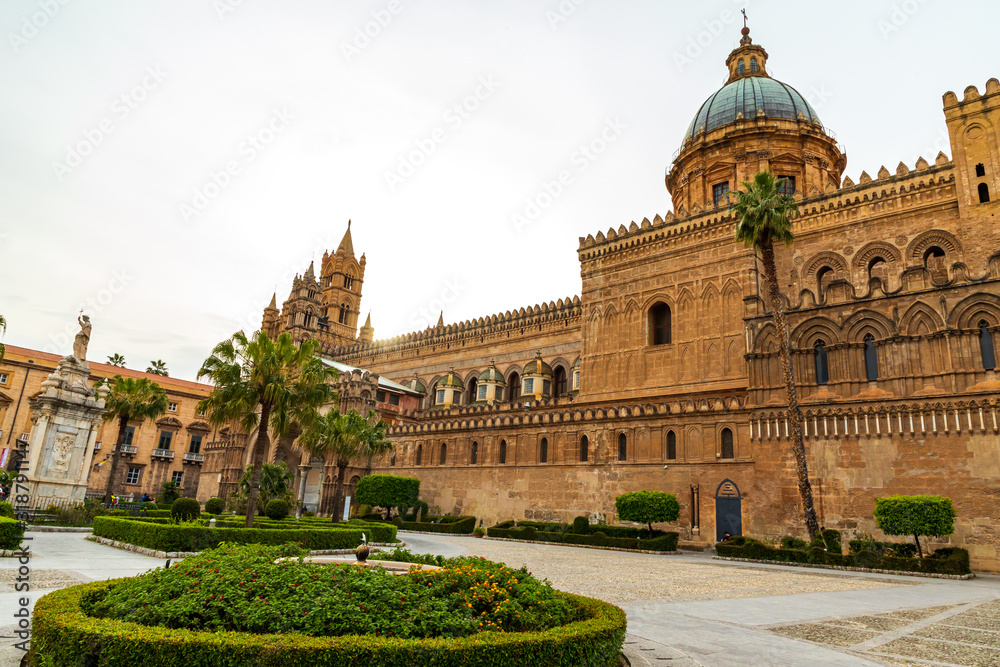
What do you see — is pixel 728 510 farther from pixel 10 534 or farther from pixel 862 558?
pixel 10 534

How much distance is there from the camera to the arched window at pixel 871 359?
25.1 m

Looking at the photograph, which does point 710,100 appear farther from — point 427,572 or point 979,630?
point 427,572

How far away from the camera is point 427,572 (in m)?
7.05

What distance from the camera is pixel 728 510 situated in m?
A: 27.2

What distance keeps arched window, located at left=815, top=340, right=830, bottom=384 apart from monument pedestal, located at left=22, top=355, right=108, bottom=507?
29.9 meters

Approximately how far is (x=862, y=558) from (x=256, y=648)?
70.9 feet

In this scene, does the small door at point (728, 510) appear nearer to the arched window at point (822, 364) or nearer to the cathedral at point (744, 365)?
the cathedral at point (744, 365)

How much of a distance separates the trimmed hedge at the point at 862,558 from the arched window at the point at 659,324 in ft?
49.7

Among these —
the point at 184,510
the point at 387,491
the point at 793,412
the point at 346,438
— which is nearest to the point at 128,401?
the point at 346,438

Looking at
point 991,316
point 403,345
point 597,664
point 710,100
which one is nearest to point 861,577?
point 991,316

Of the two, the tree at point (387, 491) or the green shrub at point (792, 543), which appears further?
the tree at point (387, 491)

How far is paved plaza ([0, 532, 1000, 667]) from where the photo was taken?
7.77 meters

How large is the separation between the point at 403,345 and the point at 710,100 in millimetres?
32775

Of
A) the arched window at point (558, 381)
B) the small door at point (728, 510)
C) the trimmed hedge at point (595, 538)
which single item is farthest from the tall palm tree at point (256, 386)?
the arched window at point (558, 381)
